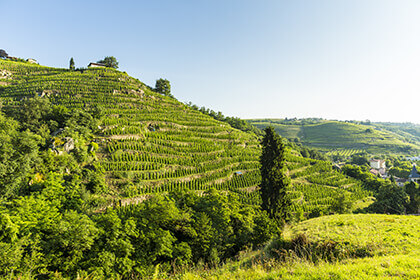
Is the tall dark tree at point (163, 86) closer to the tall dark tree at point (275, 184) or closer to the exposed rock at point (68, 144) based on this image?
the exposed rock at point (68, 144)

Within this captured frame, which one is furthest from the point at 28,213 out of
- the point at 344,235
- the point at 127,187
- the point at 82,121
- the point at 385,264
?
the point at 82,121

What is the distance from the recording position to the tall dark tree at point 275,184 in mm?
21922

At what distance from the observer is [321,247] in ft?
28.5

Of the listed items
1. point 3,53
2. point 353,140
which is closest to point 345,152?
point 353,140

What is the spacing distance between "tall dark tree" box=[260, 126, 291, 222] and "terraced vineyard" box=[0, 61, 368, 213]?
10.9 meters

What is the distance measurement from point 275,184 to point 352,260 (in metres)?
15.9

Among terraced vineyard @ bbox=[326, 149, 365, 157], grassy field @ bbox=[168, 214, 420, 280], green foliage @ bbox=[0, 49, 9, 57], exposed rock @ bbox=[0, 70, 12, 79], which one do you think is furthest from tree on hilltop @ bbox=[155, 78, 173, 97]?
terraced vineyard @ bbox=[326, 149, 365, 157]

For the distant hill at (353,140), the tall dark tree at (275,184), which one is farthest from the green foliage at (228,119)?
the tall dark tree at (275,184)

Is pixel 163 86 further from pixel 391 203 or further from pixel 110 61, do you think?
pixel 391 203

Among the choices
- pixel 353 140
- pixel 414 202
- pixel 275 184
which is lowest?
pixel 414 202

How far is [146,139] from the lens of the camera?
37688 millimetres

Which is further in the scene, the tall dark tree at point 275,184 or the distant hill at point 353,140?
the distant hill at point 353,140

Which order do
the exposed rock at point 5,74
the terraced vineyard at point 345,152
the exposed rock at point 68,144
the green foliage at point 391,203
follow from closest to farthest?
1. the exposed rock at point 68,144
2. the green foliage at point 391,203
3. the exposed rock at point 5,74
4. the terraced vineyard at point 345,152

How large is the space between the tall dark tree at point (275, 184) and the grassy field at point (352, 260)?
1039 cm
